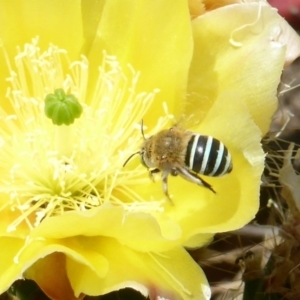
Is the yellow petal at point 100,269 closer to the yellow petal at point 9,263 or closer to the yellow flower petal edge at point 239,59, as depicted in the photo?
the yellow petal at point 9,263

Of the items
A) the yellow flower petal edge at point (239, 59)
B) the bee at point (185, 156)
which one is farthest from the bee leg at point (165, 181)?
the yellow flower petal edge at point (239, 59)

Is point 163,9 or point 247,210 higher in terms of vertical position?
point 163,9

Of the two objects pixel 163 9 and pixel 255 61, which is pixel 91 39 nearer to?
pixel 163 9

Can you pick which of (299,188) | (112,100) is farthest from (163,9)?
(299,188)

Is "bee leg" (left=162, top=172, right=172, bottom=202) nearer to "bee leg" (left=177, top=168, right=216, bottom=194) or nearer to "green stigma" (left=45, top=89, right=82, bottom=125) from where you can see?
"bee leg" (left=177, top=168, right=216, bottom=194)

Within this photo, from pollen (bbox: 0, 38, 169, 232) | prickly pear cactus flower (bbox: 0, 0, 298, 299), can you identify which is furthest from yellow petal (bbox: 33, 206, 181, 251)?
pollen (bbox: 0, 38, 169, 232)

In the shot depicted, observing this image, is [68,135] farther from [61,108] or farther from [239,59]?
[239,59]
